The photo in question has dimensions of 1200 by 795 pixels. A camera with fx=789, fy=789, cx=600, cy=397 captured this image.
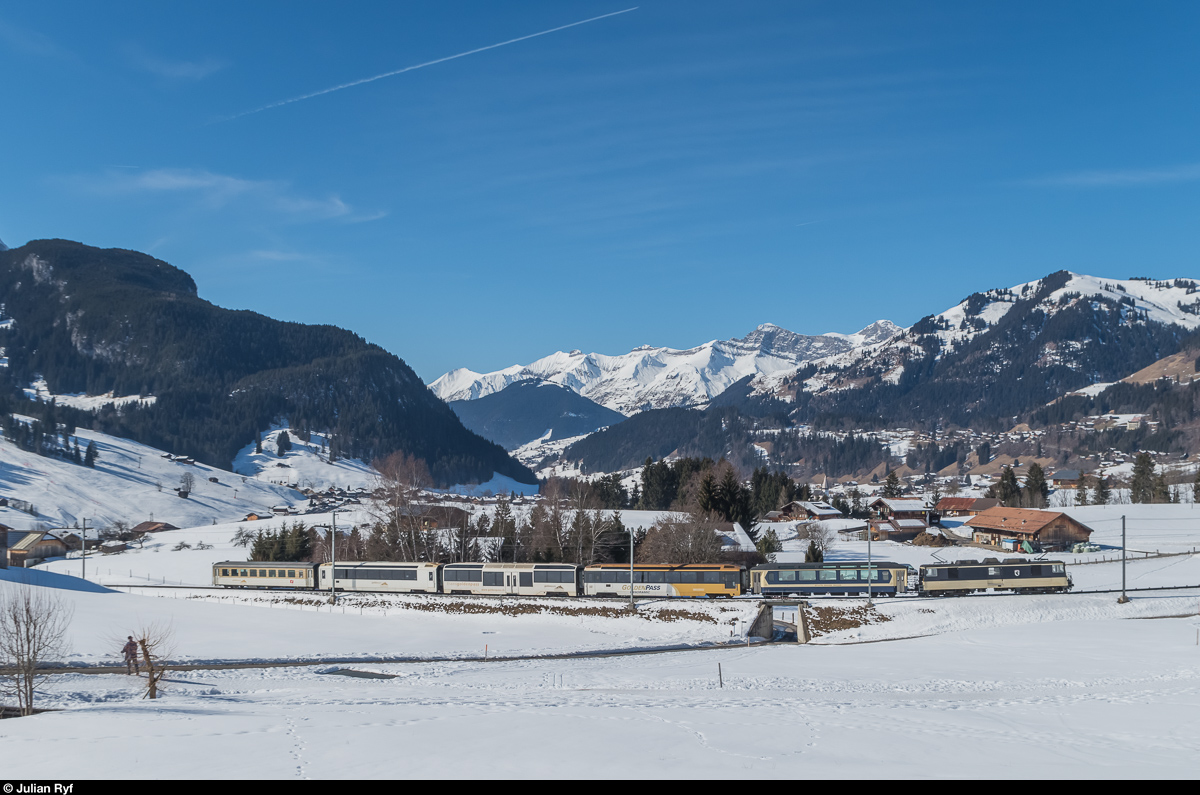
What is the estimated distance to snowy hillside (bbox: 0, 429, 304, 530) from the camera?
494ft

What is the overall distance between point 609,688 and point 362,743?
16.6 m

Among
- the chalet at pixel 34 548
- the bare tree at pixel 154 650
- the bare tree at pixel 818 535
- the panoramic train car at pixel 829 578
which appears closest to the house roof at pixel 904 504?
the bare tree at pixel 818 535

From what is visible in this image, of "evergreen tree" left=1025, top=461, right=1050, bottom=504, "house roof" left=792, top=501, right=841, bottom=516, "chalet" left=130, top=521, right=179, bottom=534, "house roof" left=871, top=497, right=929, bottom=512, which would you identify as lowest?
"chalet" left=130, top=521, right=179, bottom=534

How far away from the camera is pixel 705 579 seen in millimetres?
62250

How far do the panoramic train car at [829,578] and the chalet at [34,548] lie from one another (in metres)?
87.4

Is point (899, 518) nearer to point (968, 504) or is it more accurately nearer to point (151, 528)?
point (968, 504)

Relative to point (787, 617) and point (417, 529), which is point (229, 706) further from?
point (417, 529)

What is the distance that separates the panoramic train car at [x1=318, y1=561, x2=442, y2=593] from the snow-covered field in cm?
325

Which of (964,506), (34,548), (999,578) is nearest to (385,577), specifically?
(999,578)

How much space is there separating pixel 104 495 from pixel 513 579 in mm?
140997

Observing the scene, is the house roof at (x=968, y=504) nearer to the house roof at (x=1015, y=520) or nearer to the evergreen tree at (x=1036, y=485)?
the evergreen tree at (x=1036, y=485)

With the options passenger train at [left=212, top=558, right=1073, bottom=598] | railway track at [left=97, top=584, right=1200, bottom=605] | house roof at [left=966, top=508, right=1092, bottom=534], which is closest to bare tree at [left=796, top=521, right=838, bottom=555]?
house roof at [left=966, top=508, right=1092, bottom=534]

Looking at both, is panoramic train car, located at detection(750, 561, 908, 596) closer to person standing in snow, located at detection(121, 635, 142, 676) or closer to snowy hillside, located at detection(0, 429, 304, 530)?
person standing in snow, located at detection(121, 635, 142, 676)

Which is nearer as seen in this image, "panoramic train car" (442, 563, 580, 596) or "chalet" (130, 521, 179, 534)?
"panoramic train car" (442, 563, 580, 596)
